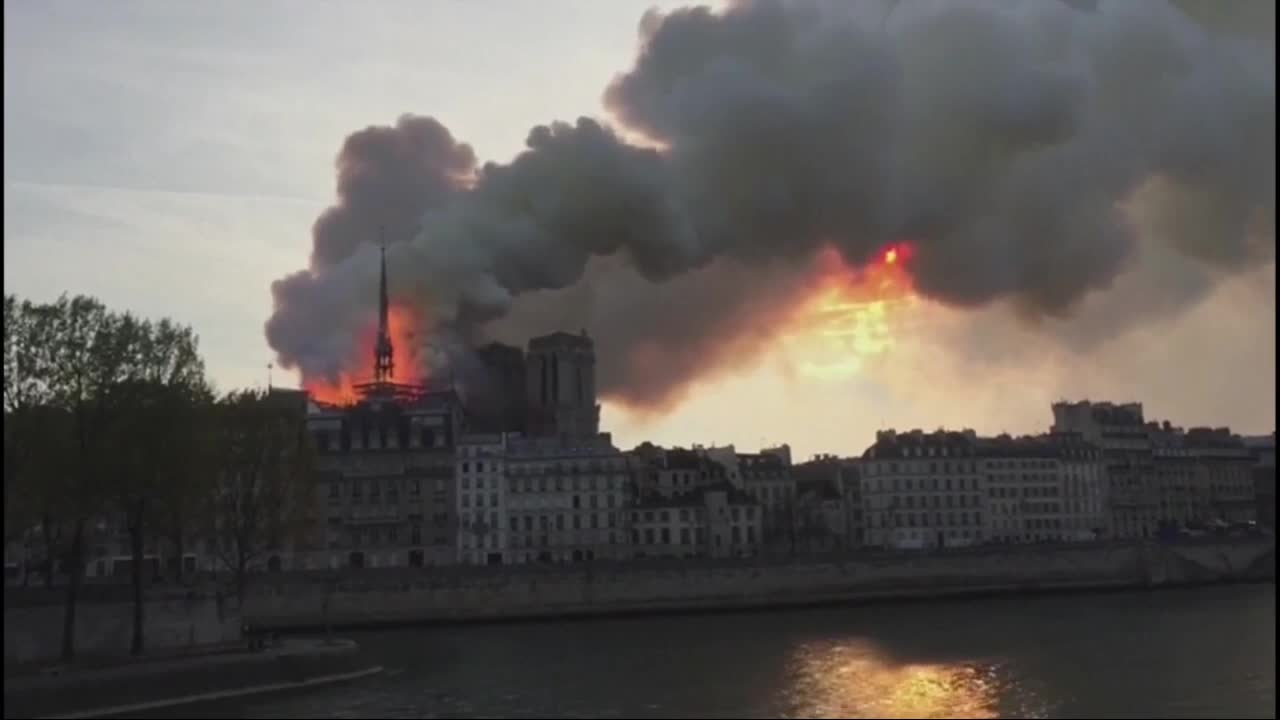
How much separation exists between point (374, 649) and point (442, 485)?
39909mm

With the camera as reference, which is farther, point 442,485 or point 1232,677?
point 442,485

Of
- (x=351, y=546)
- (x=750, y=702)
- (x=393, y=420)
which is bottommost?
(x=750, y=702)

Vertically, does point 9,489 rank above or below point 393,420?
below

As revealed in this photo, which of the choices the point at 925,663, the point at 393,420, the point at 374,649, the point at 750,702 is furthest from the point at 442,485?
the point at 750,702

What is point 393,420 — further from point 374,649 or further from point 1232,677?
point 1232,677

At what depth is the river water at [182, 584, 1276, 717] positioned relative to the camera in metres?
39.1

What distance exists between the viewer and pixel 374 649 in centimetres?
6044

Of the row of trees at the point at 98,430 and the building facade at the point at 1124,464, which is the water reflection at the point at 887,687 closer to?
the row of trees at the point at 98,430

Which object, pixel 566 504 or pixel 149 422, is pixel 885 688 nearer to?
pixel 149 422

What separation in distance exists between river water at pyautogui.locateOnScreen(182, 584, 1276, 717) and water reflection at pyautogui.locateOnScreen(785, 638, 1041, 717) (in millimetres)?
67

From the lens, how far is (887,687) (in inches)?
1702

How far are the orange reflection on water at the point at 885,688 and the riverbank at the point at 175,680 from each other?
48.8 feet

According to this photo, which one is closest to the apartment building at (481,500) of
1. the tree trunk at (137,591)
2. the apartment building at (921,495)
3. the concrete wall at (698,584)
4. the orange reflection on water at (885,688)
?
the concrete wall at (698,584)

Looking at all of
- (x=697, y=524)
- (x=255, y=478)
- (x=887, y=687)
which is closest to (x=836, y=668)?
(x=887, y=687)
